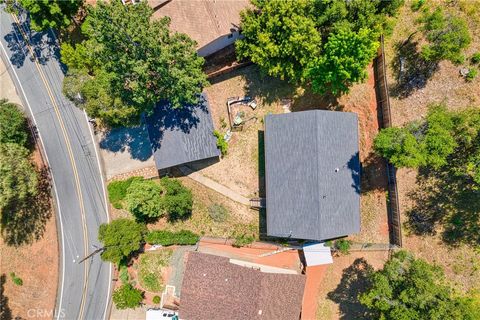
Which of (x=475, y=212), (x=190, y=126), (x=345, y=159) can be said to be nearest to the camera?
(x=475, y=212)

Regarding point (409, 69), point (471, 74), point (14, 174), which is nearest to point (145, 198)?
point (14, 174)

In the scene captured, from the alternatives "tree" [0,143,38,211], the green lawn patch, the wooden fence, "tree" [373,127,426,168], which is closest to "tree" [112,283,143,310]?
the green lawn patch

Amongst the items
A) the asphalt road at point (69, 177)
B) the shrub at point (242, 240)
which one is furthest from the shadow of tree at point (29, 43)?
the shrub at point (242, 240)

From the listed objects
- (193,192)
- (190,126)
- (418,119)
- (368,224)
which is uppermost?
(190,126)

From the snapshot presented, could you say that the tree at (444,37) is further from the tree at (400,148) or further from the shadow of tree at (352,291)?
the shadow of tree at (352,291)

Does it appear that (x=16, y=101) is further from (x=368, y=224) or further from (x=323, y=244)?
(x=368, y=224)

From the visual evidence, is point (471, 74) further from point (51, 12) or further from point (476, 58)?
point (51, 12)

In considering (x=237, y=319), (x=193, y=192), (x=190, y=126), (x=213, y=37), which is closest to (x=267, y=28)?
(x=213, y=37)
